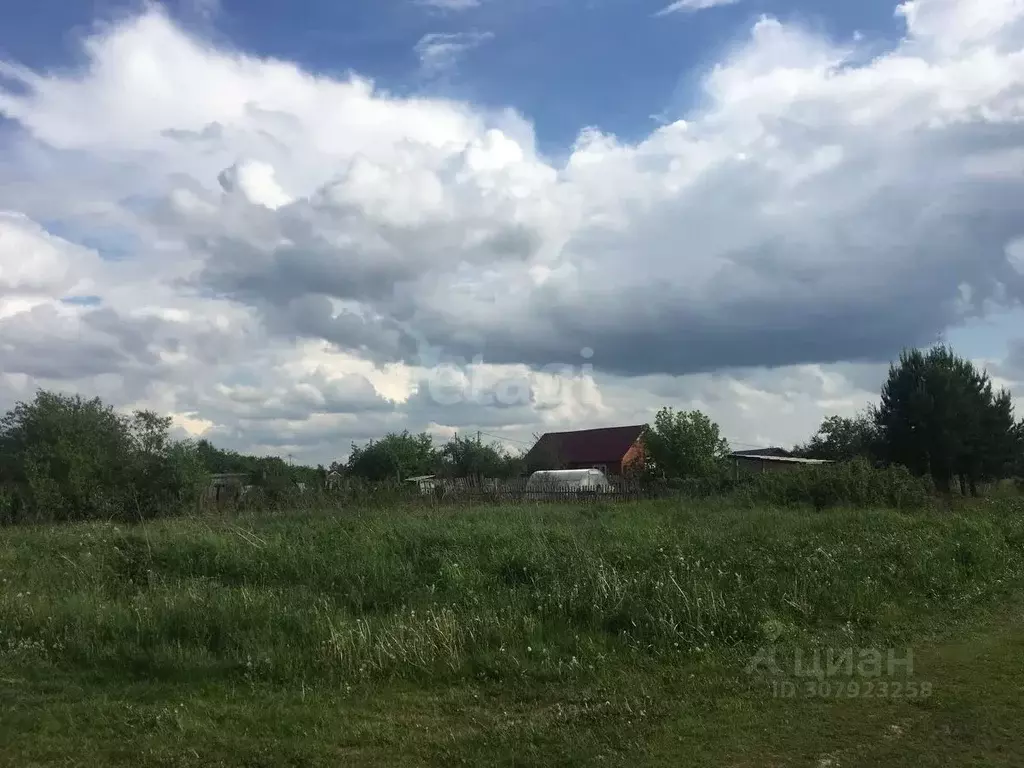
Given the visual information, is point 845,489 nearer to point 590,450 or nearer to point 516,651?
point 516,651

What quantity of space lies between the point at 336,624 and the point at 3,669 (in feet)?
A: 9.32

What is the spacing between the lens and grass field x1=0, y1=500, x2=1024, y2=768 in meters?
5.03

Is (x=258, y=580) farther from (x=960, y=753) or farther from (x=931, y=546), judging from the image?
(x=931, y=546)

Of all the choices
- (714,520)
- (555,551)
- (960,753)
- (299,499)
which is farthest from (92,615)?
(299,499)

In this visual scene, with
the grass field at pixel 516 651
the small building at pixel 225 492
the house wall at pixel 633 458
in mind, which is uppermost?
the house wall at pixel 633 458

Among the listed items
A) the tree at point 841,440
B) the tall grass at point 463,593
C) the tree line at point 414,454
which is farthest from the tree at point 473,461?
the tall grass at point 463,593

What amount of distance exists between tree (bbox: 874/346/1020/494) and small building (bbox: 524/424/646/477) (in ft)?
61.5

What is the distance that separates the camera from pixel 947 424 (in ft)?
109

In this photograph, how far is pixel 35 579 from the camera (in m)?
10.8

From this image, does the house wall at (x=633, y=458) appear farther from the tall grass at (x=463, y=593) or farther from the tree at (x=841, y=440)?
the tall grass at (x=463, y=593)

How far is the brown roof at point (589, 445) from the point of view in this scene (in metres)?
54.9

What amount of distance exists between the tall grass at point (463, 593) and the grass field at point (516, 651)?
0.04 m

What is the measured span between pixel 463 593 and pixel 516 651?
2138 mm

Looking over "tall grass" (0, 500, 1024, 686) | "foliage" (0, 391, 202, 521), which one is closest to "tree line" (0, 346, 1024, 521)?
"foliage" (0, 391, 202, 521)
